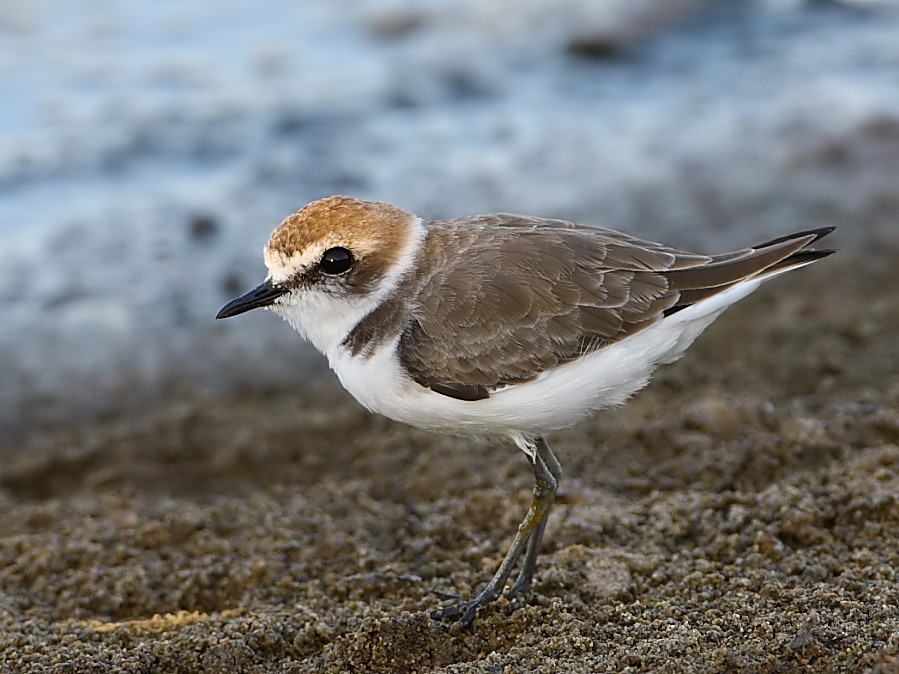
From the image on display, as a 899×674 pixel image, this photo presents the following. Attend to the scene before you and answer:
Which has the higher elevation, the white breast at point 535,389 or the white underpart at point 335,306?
the white underpart at point 335,306

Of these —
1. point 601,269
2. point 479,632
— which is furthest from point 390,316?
point 479,632

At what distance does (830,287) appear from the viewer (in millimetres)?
7383

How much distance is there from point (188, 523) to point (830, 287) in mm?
4497

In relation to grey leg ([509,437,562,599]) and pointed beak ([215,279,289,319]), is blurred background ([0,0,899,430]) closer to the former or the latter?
pointed beak ([215,279,289,319])

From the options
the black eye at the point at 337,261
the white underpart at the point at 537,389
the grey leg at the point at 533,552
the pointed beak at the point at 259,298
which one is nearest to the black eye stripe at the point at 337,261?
the black eye at the point at 337,261

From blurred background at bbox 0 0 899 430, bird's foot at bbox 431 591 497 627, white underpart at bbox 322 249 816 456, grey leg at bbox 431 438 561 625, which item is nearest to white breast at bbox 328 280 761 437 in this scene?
white underpart at bbox 322 249 816 456

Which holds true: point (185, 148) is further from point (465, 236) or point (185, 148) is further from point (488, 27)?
point (465, 236)

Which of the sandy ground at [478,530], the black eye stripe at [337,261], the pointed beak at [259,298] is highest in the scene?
the black eye stripe at [337,261]

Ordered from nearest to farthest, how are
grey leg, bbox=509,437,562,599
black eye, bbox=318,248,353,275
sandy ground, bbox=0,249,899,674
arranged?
sandy ground, bbox=0,249,899,674
black eye, bbox=318,248,353,275
grey leg, bbox=509,437,562,599

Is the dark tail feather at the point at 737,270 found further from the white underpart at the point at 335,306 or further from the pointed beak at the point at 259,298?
the pointed beak at the point at 259,298

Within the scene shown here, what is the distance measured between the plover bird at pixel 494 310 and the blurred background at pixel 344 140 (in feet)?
9.94

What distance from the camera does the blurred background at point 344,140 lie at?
7.82 metres

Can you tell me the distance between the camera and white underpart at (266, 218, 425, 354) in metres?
4.41

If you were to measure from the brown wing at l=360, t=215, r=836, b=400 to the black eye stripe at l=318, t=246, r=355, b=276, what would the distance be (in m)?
0.25
